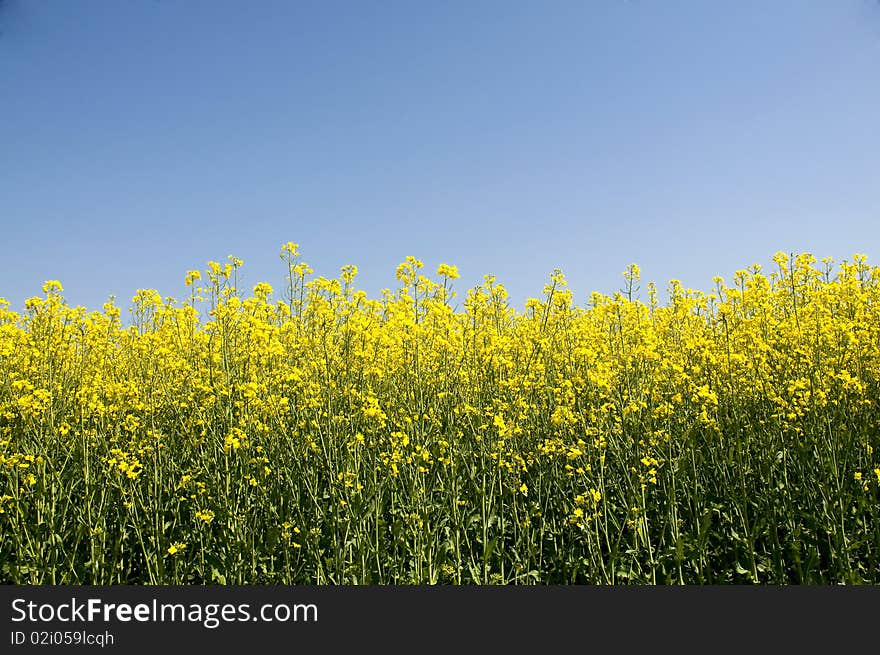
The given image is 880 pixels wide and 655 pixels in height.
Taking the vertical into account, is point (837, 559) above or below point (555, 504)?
below

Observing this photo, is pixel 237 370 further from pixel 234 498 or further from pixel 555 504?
pixel 555 504

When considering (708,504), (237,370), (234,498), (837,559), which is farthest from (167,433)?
(837,559)

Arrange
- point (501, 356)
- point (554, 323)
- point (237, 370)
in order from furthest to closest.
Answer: point (554, 323), point (501, 356), point (237, 370)

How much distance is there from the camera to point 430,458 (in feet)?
14.1

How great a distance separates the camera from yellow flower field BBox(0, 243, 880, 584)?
3.72 meters

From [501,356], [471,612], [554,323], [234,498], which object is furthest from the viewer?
[554,323]

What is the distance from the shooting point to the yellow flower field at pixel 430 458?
3719mm

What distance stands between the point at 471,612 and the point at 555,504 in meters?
1.33

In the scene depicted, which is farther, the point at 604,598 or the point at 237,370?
the point at 237,370

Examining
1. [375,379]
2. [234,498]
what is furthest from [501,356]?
[234,498]

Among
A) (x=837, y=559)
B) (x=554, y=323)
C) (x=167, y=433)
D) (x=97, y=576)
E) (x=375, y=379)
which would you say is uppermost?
(x=554, y=323)

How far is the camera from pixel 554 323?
6602 millimetres

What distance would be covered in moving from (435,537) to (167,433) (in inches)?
90.9

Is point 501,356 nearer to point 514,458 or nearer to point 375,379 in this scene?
point 375,379
